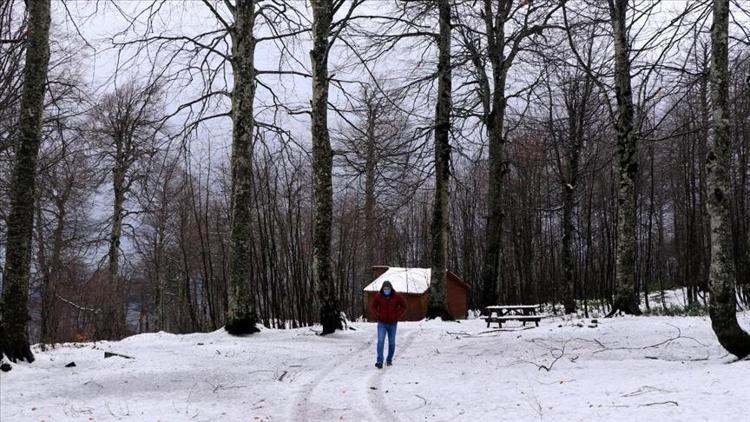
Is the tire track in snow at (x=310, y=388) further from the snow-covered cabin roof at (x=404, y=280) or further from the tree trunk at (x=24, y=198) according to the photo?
the snow-covered cabin roof at (x=404, y=280)

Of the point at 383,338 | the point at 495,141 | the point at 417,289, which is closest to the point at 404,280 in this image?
the point at 417,289

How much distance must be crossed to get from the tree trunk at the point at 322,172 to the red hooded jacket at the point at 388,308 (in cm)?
288

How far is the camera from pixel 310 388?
7023 mm

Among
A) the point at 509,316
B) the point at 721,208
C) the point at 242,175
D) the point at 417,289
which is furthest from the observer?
the point at 417,289

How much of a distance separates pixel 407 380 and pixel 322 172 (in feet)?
18.9

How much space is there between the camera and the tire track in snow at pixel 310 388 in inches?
229

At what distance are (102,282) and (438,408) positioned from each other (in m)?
16.3

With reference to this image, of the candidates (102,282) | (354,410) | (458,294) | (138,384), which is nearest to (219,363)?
(138,384)

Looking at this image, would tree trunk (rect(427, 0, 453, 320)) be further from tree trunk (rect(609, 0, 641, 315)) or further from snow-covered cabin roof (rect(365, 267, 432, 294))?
snow-covered cabin roof (rect(365, 267, 432, 294))

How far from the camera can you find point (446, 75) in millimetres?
15539

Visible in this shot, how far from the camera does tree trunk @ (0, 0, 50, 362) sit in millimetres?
7520

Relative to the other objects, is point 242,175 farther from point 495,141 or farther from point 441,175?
point 495,141

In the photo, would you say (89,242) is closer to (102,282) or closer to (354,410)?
(102,282)

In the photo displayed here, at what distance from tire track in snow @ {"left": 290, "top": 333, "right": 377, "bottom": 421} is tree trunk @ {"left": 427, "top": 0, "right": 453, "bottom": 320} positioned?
5.51m
